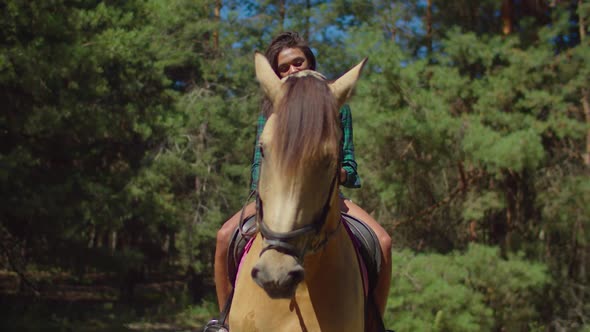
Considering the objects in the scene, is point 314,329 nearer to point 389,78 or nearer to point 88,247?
point 389,78

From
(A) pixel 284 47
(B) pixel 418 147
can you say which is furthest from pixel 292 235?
(B) pixel 418 147

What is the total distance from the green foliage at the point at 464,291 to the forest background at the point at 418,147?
0.11 ft

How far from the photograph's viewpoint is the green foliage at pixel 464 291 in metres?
9.25

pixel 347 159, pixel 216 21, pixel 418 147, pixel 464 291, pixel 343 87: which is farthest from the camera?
pixel 216 21

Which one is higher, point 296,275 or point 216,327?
point 296,275

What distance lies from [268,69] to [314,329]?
1.20 meters

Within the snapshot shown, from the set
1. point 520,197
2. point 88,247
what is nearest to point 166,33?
point 88,247

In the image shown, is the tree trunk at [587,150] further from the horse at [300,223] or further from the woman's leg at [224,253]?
the horse at [300,223]

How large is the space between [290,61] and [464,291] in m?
7.14

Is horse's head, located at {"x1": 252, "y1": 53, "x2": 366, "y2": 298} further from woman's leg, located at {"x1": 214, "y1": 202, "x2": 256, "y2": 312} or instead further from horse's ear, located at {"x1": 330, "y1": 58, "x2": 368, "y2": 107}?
woman's leg, located at {"x1": 214, "y1": 202, "x2": 256, "y2": 312}

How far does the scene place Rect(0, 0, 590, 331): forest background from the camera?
9547 millimetres

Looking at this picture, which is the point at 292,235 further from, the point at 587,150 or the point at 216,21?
the point at 216,21

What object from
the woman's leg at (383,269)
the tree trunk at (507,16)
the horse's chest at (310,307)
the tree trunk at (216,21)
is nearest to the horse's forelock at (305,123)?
the horse's chest at (310,307)

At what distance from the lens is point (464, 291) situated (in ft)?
30.9
